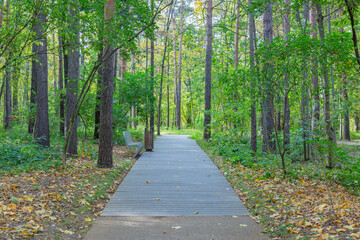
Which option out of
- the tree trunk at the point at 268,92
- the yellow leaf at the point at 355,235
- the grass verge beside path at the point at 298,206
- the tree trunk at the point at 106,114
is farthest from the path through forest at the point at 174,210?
the tree trunk at the point at 268,92

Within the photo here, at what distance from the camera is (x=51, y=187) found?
5949 mm

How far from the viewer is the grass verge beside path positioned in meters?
4.04

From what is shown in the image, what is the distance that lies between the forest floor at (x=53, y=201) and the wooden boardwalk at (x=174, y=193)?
37cm

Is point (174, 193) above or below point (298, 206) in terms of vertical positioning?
below

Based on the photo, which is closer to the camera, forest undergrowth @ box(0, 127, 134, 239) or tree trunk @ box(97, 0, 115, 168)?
forest undergrowth @ box(0, 127, 134, 239)

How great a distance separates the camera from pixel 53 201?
5191 millimetres

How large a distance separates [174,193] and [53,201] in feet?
8.33

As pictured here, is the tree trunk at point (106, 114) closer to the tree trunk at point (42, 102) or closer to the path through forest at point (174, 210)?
the path through forest at point (174, 210)

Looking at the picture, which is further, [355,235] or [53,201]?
[53,201]

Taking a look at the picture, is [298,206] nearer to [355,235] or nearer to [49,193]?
[355,235]

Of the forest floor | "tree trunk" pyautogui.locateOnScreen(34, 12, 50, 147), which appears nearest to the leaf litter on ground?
the forest floor

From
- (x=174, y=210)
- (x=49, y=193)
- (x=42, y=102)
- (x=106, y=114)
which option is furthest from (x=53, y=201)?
(x=42, y=102)

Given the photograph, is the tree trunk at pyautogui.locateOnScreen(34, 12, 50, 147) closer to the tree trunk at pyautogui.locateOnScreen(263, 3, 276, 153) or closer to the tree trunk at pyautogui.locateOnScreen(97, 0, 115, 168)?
the tree trunk at pyautogui.locateOnScreen(97, 0, 115, 168)

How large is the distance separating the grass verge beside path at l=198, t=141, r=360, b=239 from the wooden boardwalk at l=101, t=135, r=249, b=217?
0.42 metres
